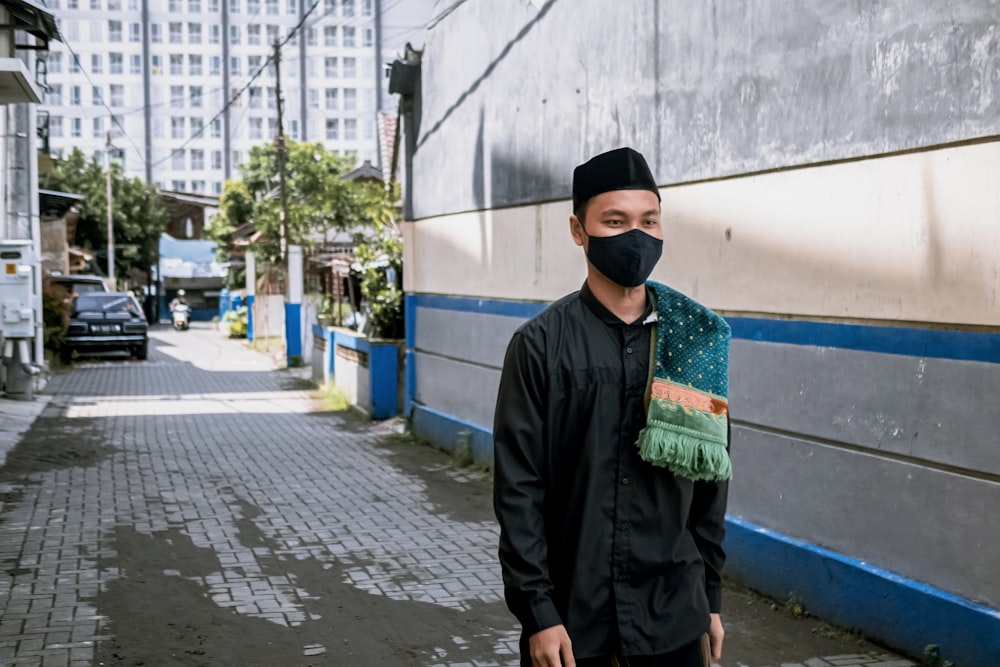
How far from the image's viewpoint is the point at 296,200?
38812 mm

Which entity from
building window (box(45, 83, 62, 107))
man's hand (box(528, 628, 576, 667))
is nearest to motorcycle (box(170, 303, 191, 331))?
building window (box(45, 83, 62, 107))

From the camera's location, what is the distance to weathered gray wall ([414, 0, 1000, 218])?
16.0ft

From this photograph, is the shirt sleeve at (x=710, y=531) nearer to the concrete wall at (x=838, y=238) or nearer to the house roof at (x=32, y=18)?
the concrete wall at (x=838, y=238)

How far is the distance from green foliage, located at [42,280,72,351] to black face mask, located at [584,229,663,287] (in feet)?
63.6

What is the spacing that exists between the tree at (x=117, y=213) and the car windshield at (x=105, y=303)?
2231 centimetres

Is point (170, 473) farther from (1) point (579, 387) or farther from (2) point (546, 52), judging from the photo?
(1) point (579, 387)

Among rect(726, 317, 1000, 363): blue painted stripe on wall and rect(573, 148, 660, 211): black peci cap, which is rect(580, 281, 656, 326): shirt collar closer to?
rect(573, 148, 660, 211): black peci cap

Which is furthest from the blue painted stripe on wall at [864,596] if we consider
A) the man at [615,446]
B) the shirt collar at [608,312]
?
the shirt collar at [608,312]

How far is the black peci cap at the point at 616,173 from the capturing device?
2.70m

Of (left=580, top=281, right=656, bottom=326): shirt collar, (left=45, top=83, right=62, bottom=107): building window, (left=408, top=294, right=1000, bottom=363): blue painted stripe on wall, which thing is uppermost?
(left=45, top=83, right=62, bottom=107): building window

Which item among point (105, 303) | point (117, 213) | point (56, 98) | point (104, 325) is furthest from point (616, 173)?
point (56, 98)

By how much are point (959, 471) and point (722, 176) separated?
234 centimetres

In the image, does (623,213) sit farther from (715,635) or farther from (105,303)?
(105,303)

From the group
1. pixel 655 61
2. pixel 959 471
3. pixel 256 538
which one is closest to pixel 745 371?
pixel 959 471
